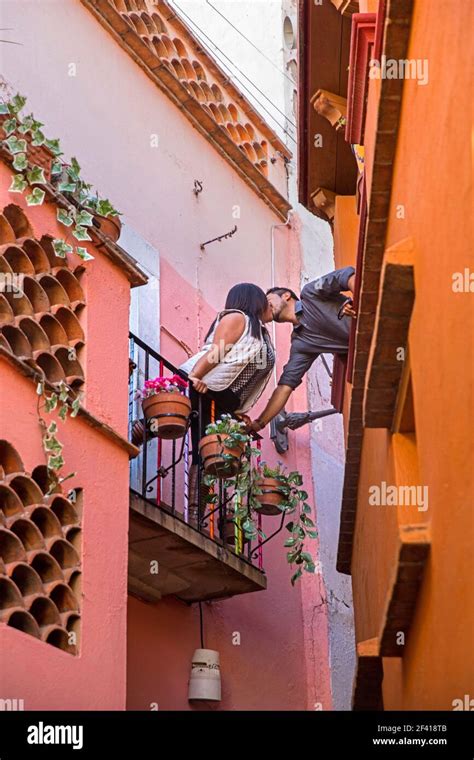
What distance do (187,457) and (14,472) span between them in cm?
365

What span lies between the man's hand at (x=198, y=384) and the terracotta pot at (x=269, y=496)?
0.83m

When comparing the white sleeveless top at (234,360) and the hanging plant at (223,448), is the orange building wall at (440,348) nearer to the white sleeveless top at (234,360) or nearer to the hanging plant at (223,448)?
the hanging plant at (223,448)

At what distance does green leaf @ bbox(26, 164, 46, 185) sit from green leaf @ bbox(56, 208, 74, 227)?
0.27m

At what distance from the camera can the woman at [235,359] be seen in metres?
10.4

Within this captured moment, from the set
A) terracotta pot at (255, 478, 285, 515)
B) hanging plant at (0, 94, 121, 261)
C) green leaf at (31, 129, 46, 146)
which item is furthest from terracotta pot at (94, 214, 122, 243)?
terracotta pot at (255, 478, 285, 515)

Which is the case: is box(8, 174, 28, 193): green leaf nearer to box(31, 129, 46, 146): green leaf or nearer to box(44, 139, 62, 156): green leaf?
box(31, 129, 46, 146): green leaf

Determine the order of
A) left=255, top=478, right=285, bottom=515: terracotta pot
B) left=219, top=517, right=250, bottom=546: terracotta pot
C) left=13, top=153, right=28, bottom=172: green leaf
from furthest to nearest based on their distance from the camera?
left=219, top=517, right=250, bottom=546: terracotta pot
left=255, top=478, right=285, bottom=515: terracotta pot
left=13, top=153, right=28, bottom=172: green leaf

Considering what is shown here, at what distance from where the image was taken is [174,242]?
12.3 metres

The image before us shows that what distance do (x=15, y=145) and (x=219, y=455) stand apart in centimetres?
295

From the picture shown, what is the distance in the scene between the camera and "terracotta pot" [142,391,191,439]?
9.62 m

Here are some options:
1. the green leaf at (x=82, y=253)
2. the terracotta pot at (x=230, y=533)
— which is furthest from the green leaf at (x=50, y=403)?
the terracotta pot at (x=230, y=533)

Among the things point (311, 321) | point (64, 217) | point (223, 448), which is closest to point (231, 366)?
point (311, 321)
